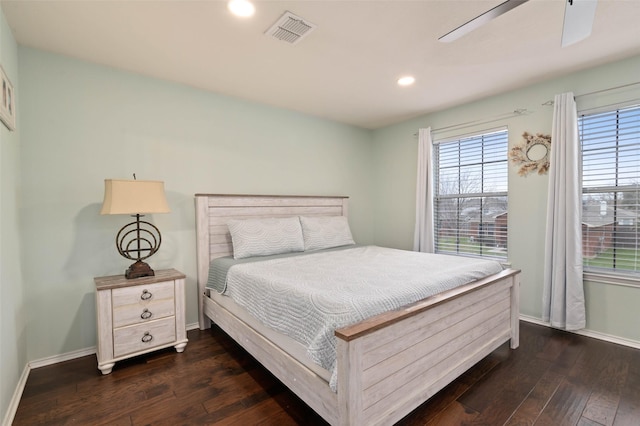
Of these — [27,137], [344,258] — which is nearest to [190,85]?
[27,137]

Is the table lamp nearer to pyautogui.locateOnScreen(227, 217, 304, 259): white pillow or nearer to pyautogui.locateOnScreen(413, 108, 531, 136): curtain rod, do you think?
pyautogui.locateOnScreen(227, 217, 304, 259): white pillow

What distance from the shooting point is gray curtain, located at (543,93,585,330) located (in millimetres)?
2760

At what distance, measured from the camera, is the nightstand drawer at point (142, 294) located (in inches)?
89.2

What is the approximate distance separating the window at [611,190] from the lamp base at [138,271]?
12.9 feet

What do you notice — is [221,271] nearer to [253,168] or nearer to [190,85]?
[253,168]

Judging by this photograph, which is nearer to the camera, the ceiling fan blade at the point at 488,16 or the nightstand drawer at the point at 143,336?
the ceiling fan blade at the point at 488,16

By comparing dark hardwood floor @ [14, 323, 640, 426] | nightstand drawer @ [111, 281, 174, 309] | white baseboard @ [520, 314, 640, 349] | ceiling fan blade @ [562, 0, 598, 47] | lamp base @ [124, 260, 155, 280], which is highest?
ceiling fan blade @ [562, 0, 598, 47]

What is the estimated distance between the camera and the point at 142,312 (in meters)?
2.37

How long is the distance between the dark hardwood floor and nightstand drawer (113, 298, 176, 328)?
35 centimetres

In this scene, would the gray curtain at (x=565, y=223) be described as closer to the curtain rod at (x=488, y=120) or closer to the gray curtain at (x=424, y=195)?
the curtain rod at (x=488, y=120)

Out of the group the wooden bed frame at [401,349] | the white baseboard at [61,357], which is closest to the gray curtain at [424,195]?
the wooden bed frame at [401,349]

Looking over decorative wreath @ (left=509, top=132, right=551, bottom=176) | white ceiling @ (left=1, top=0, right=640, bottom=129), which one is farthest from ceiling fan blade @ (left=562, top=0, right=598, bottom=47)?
decorative wreath @ (left=509, top=132, right=551, bottom=176)

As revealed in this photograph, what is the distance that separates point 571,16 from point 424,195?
262 centimetres

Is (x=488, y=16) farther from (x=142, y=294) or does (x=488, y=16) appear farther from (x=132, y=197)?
(x=142, y=294)
